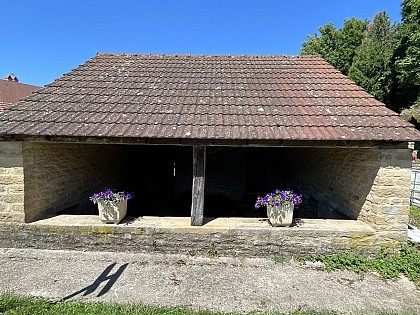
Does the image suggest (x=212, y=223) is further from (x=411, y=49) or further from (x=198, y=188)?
(x=411, y=49)

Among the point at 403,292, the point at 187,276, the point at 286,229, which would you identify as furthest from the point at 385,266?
the point at 187,276

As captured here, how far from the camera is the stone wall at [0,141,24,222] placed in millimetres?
4531

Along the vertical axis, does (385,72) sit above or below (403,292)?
above

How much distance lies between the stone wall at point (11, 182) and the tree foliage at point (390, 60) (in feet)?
68.5

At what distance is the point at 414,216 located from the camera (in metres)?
7.09

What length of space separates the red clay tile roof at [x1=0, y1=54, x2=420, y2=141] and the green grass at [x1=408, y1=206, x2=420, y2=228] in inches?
130

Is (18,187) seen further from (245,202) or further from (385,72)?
(385,72)

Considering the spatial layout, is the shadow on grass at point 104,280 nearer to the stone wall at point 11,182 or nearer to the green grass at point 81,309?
the green grass at point 81,309

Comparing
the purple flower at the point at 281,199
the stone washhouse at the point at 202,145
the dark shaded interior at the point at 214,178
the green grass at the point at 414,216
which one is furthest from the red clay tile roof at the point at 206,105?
the green grass at the point at 414,216

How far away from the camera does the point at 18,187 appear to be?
458 centimetres

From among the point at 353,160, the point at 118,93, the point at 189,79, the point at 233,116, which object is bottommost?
the point at 353,160

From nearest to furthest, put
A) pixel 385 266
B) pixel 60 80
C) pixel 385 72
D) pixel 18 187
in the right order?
pixel 385 266 < pixel 18 187 < pixel 60 80 < pixel 385 72

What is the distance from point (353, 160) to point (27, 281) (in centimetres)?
594

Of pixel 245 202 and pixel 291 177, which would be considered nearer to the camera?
pixel 291 177
